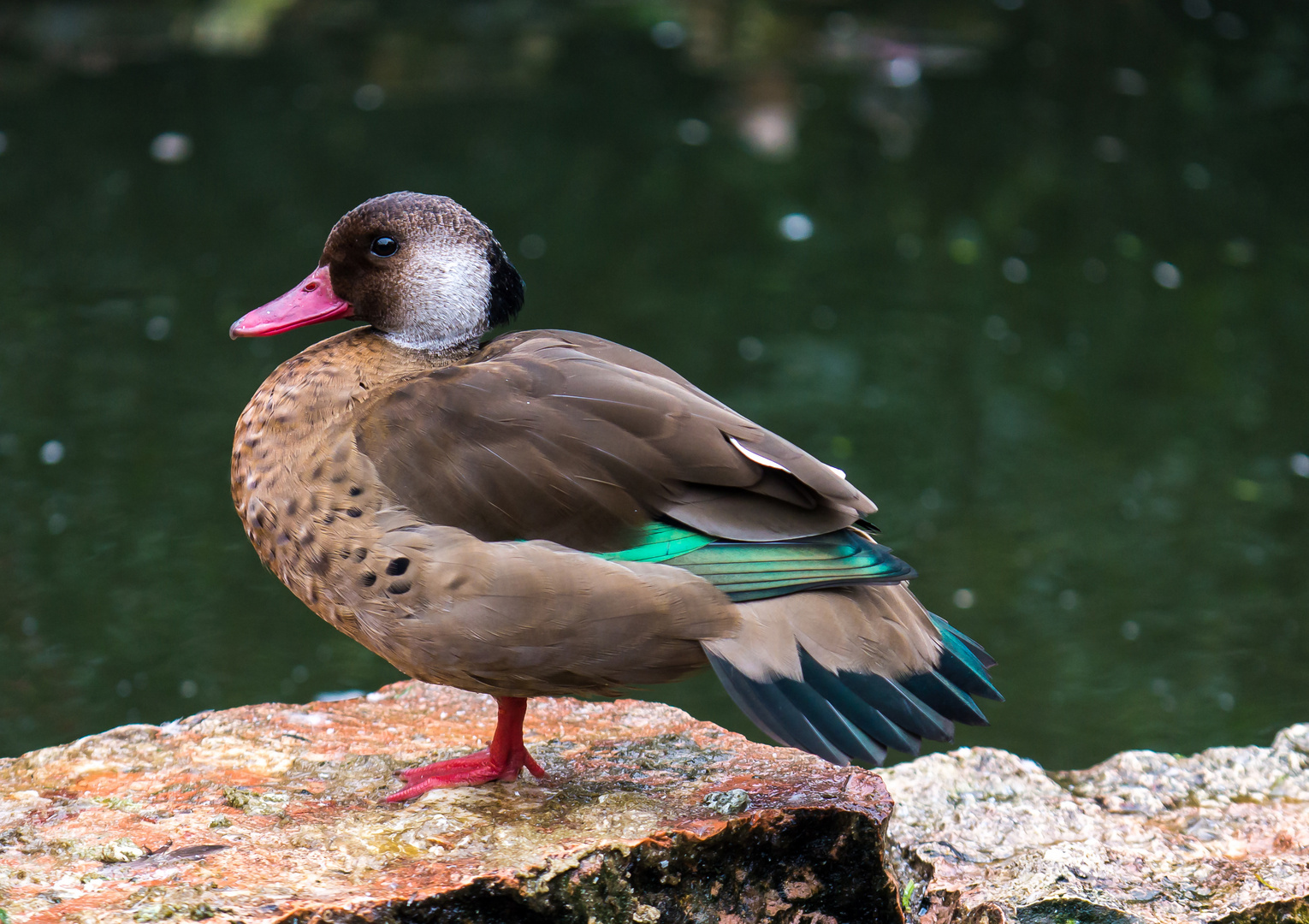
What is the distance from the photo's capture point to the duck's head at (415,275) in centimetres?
300

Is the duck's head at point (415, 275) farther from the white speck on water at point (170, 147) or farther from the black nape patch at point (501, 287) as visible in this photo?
the white speck on water at point (170, 147)

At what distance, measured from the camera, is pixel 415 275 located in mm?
3012

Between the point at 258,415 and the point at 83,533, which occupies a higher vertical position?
the point at 258,415

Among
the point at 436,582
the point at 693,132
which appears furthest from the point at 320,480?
the point at 693,132

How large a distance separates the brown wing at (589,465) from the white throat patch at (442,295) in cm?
31

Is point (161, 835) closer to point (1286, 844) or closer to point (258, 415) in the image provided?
point (258, 415)

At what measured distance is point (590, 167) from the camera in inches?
376

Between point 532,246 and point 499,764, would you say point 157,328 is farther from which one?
point 499,764

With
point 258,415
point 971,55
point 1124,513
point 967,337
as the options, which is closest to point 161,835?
point 258,415

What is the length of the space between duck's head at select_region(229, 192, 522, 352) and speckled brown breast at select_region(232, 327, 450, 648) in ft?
0.30

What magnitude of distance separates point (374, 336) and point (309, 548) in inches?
21.9

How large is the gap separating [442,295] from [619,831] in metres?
1.16

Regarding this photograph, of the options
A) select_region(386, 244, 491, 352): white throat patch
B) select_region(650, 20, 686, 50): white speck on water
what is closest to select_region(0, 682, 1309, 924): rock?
select_region(386, 244, 491, 352): white throat patch

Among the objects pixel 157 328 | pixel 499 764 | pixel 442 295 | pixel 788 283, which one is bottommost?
pixel 157 328
